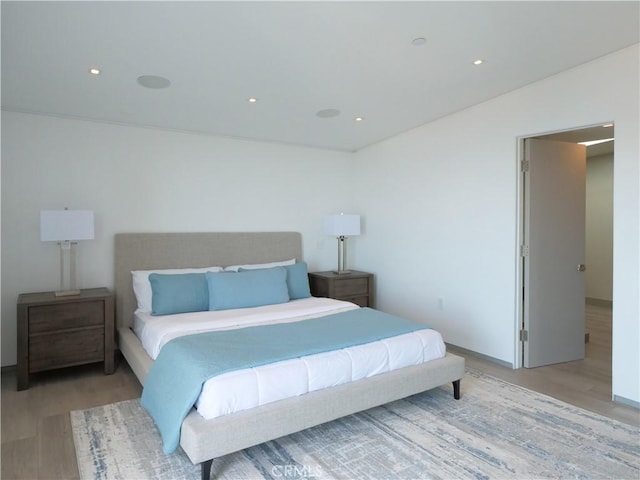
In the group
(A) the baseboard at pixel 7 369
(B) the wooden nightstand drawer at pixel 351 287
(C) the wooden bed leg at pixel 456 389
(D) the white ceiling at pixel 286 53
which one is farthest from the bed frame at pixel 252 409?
(D) the white ceiling at pixel 286 53

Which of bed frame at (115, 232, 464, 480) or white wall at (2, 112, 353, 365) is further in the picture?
white wall at (2, 112, 353, 365)

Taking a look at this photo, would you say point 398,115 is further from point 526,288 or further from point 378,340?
point 378,340

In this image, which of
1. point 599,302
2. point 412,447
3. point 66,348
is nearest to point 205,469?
point 412,447

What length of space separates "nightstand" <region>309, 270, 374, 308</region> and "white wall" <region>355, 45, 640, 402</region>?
274 millimetres

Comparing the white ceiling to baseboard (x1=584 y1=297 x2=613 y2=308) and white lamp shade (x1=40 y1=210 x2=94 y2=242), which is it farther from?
baseboard (x1=584 y1=297 x2=613 y2=308)

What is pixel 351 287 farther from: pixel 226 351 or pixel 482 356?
pixel 226 351

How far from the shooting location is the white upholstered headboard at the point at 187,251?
4.01 meters

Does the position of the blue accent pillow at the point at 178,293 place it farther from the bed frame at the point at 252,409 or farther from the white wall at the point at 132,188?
the white wall at the point at 132,188

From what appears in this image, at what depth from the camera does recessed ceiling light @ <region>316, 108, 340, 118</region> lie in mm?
3855

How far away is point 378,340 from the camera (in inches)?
107

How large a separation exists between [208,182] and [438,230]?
270cm

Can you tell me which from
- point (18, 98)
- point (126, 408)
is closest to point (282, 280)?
point (126, 408)

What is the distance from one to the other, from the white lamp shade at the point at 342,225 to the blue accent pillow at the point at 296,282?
Result: 0.80 meters
